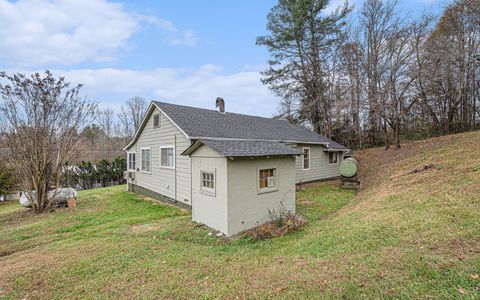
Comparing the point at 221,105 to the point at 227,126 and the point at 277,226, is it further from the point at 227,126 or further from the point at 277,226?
the point at 277,226

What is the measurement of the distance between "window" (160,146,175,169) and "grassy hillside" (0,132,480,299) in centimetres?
331

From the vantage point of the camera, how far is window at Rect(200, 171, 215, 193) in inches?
262

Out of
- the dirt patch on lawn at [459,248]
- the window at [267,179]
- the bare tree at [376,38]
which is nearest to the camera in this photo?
the dirt patch on lawn at [459,248]

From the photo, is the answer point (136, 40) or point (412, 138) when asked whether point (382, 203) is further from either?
point (412, 138)

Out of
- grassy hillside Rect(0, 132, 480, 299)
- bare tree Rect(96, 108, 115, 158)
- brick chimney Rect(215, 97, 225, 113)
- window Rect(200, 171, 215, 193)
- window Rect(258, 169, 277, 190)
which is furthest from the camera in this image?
bare tree Rect(96, 108, 115, 158)

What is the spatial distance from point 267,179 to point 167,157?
227 inches

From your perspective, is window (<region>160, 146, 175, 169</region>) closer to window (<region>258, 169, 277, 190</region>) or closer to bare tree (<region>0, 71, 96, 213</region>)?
bare tree (<region>0, 71, 96, 213</region>)

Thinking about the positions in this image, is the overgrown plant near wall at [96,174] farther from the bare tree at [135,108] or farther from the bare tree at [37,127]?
Answer: the bare tree at [135,108]

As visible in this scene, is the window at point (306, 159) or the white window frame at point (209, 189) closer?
the white window frame at point (209, 189)

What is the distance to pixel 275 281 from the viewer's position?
3.51m

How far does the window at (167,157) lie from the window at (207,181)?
3.65m

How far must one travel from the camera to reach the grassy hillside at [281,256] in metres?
3.11

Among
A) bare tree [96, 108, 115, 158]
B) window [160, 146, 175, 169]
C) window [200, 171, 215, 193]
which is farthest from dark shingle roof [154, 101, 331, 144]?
bare tree [96, 108, 115, 158]

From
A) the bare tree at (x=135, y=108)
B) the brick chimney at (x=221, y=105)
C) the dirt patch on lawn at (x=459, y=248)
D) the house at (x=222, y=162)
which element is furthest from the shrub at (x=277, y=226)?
the bare tree at (x=135, y=108)
